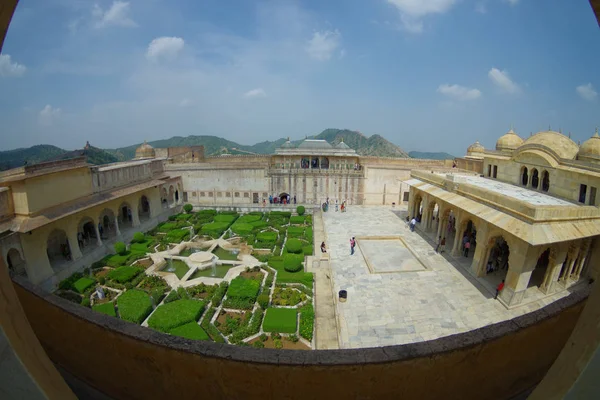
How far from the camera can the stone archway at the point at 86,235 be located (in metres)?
17.5

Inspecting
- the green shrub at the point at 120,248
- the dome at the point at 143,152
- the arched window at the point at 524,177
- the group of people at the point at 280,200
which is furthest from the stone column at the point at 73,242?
the arched window at the point at 524,177

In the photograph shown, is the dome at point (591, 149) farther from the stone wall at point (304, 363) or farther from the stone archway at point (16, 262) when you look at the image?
the stone archway at point (16, 262)

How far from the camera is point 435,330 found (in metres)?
10.5

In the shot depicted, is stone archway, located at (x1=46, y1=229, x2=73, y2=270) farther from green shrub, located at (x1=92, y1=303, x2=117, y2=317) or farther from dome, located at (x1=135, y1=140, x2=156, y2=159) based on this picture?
dome, located at (x1=135, y1=140, x2=156, y2=159)

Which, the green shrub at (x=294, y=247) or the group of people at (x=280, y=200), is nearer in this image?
the green shrub at (x=294, y=247)

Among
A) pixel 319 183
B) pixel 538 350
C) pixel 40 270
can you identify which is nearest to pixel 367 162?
pixel 319 183

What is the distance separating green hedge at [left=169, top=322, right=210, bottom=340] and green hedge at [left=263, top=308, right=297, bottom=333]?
6.94 ft

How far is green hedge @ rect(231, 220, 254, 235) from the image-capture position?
2088cm

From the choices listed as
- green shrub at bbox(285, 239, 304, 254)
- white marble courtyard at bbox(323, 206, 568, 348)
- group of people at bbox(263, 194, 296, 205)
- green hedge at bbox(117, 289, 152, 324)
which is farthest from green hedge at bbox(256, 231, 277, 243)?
group of people at bbox(263, 194, 296, 205)

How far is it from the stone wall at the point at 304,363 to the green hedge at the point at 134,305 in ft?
27.8

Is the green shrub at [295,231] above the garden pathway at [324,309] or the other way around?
above

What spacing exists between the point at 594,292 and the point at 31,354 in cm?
360

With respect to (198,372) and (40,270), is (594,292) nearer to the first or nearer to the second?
(198,372)

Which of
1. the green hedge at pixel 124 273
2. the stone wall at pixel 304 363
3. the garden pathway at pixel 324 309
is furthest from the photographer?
the green hedge at pixel 124 273
